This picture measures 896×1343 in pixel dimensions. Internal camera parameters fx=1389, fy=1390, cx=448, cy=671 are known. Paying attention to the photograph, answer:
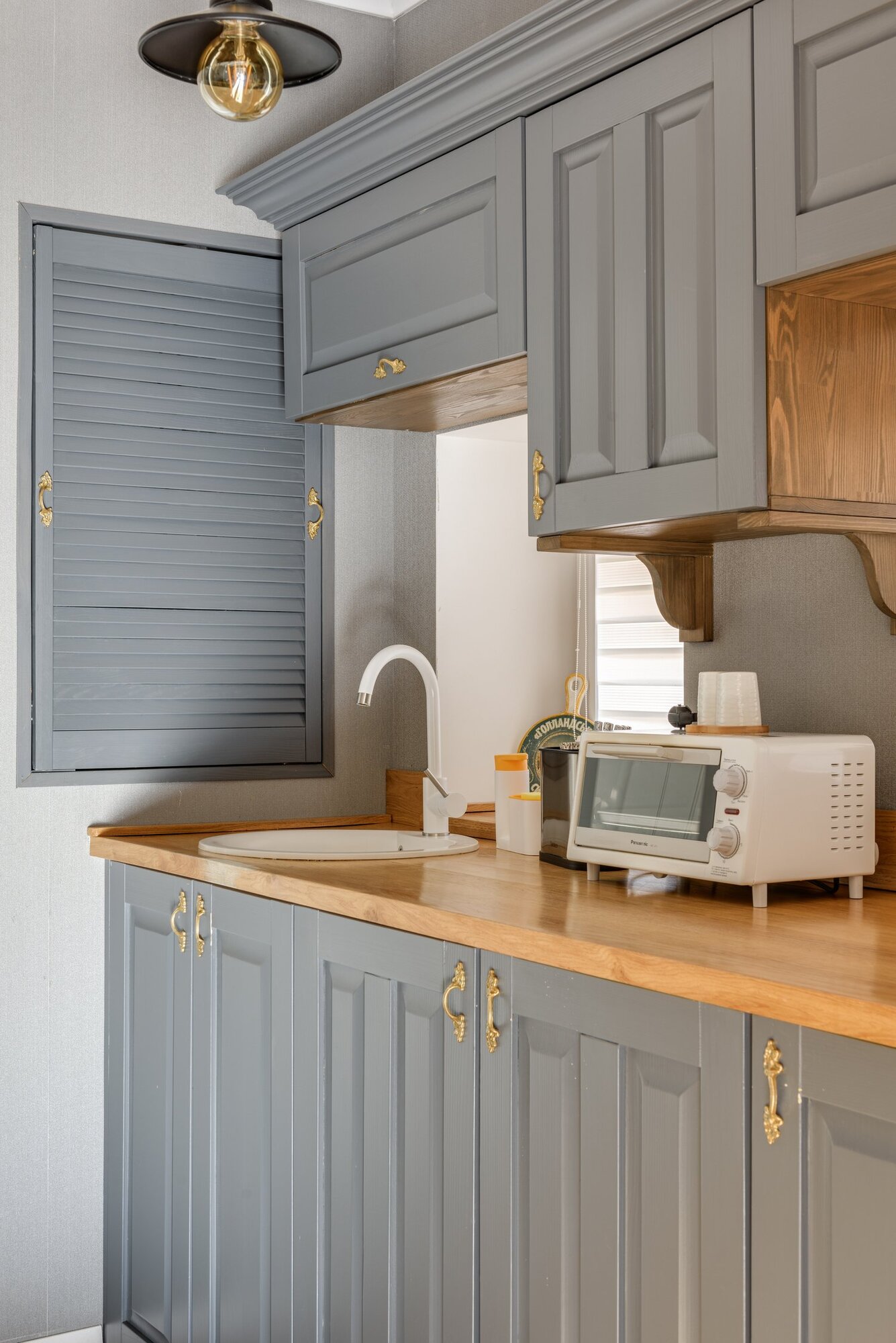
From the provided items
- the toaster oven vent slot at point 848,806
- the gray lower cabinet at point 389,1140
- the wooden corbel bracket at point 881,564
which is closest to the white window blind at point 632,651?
the wooden corbel bracket at point 881,564

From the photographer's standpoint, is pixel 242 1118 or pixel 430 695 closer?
pixel 242 1118

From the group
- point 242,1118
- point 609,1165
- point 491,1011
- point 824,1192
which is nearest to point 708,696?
point 491,1011

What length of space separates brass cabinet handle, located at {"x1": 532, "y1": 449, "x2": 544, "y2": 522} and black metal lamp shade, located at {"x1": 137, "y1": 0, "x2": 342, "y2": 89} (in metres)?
0.68

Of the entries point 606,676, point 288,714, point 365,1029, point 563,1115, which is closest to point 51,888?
point 288,714

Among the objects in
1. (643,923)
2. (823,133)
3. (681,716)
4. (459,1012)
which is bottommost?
(459,1012)

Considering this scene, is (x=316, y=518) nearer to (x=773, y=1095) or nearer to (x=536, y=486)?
(x=536, y=486)

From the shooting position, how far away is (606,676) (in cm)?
294

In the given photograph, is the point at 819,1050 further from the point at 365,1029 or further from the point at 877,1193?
the point at 365,1029

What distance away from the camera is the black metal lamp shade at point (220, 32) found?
1.98 meters

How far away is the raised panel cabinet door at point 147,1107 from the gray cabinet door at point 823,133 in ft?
4.93

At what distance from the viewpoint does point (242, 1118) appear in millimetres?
2336

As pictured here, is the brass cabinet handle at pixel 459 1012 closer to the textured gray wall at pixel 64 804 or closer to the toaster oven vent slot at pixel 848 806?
the toaster oven vent slot at pixel 848 806

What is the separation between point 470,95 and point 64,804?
1546 mm

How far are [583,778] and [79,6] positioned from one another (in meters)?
1.92
